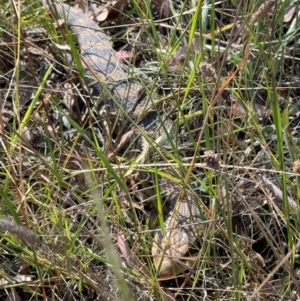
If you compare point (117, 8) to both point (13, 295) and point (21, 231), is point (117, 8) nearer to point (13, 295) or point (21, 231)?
point (13, 295)

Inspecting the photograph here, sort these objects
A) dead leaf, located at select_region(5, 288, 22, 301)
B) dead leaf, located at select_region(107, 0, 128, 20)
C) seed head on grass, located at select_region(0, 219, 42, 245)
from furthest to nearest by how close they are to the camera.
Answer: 1. dead leaf, located at select_region(107, 0, 128, 20)
2. dead leaf, located at select_region(5, 288, 22, 301)
3. seed head on grass, located at select_region(0, 219, 42, 245)

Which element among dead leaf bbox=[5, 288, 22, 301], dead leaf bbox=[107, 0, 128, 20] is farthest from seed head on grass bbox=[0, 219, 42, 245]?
dead leaf bbox=[107, 0, 128, 20]

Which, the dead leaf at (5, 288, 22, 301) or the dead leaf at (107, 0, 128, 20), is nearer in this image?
the dead leaf at (5, 288, 22, 301)

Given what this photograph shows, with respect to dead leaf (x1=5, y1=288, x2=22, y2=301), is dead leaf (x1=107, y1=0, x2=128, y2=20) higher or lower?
higher

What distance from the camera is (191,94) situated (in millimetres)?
2004

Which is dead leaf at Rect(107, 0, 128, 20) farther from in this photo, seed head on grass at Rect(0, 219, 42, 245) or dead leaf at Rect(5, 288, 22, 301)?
seed head on grass at Rect(0, 219, 42, 245)

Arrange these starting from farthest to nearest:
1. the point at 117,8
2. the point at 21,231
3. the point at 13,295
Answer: the point at 117,8 → the point at 13,295 → the point at 21,231

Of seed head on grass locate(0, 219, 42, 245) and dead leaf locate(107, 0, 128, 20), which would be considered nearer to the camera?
seed head on grass locate(0, 219, 42, 245)

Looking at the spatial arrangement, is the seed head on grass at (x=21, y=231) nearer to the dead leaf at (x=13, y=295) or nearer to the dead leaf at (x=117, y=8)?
the dead leaf at (x=13, y=295)

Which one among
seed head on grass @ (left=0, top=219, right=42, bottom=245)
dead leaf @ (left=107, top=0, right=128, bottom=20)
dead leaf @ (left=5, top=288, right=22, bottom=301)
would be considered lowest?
dead leaf @ (left=5, top=288, right=22, bottom=301)

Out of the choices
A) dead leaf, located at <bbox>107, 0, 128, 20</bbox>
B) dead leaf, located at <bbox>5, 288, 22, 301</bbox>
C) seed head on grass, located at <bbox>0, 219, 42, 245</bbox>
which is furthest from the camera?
dead leaf, located at <bbox>107, 0, 128, 20</bbox>

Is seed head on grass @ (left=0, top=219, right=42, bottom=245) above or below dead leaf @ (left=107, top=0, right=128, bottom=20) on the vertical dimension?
above

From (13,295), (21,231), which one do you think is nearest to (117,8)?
(13,295)

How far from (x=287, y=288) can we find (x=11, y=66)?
136 cm
